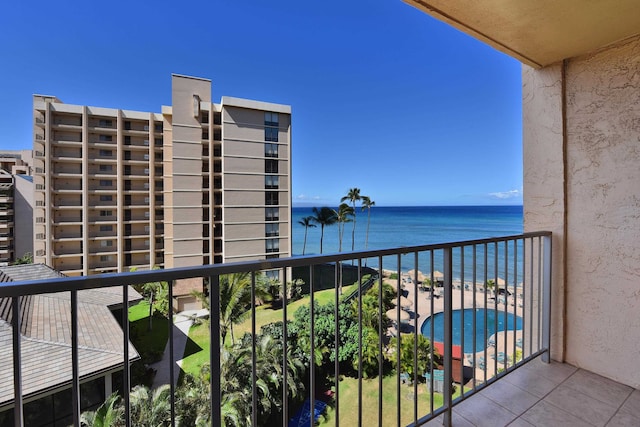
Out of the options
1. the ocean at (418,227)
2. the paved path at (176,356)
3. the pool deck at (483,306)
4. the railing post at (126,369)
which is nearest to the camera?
the railing post at (126,369)

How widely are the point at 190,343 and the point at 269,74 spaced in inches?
1265

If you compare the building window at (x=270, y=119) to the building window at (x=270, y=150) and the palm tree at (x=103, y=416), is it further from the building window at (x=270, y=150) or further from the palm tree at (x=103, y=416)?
the palm tree at (x=103, y=416)

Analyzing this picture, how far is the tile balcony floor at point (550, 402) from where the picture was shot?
159cm

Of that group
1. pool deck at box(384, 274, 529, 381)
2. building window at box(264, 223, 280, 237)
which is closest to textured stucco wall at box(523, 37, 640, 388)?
A: pool deck at box(384, 274, 529, 381)

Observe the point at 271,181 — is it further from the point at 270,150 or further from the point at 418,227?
the point at 418,227

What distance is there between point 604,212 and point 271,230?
24600 millimetres

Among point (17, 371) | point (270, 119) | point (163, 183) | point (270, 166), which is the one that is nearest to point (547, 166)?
point (17, 371)

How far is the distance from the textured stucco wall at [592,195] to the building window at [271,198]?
2414cm

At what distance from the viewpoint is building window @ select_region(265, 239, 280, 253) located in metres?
25.5

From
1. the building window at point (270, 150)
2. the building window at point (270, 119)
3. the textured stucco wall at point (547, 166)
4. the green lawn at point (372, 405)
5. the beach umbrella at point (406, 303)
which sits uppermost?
the building window at point (270, 119)

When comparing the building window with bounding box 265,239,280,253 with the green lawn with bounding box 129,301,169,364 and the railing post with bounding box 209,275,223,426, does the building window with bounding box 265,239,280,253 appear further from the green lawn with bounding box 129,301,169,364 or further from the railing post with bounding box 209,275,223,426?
the railing post with bounding box 209,275,223,426

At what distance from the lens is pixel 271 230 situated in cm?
2572

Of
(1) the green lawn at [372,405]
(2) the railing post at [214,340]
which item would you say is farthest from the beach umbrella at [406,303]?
(2) the railing post at [214,340]

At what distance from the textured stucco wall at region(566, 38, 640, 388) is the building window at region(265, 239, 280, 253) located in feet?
79.7
